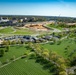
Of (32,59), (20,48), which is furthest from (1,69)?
(20,48)

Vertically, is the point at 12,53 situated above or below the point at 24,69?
above

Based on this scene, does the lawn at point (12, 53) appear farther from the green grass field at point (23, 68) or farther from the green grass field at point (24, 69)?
the green grass field at point (24, 69)

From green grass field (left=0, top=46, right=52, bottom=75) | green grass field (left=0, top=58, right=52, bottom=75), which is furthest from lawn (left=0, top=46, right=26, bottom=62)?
green grass field (left=0, top=58, right=52, bottom=75)

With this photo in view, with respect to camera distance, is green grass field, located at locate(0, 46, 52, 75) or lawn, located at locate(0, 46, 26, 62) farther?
lawn, located at locate(0, 46, 26, 62)

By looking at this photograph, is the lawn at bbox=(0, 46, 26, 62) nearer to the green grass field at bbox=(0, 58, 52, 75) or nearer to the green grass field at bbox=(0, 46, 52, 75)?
the green grass field at bbox=(0, 46, 52, 75)

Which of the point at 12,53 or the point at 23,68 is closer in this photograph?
the point at 23,68

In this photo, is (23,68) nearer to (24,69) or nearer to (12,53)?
(24,69)

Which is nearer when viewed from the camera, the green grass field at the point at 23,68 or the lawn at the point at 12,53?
the green grass field at the point at 23,68

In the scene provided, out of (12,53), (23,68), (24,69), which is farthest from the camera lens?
(12,53)

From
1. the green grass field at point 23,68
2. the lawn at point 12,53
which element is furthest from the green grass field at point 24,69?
the lawn at point 12,53

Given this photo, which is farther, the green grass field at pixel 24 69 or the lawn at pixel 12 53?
the lawn at pixel 12 53

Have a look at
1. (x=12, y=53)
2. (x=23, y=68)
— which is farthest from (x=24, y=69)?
(x=12, y=53)
